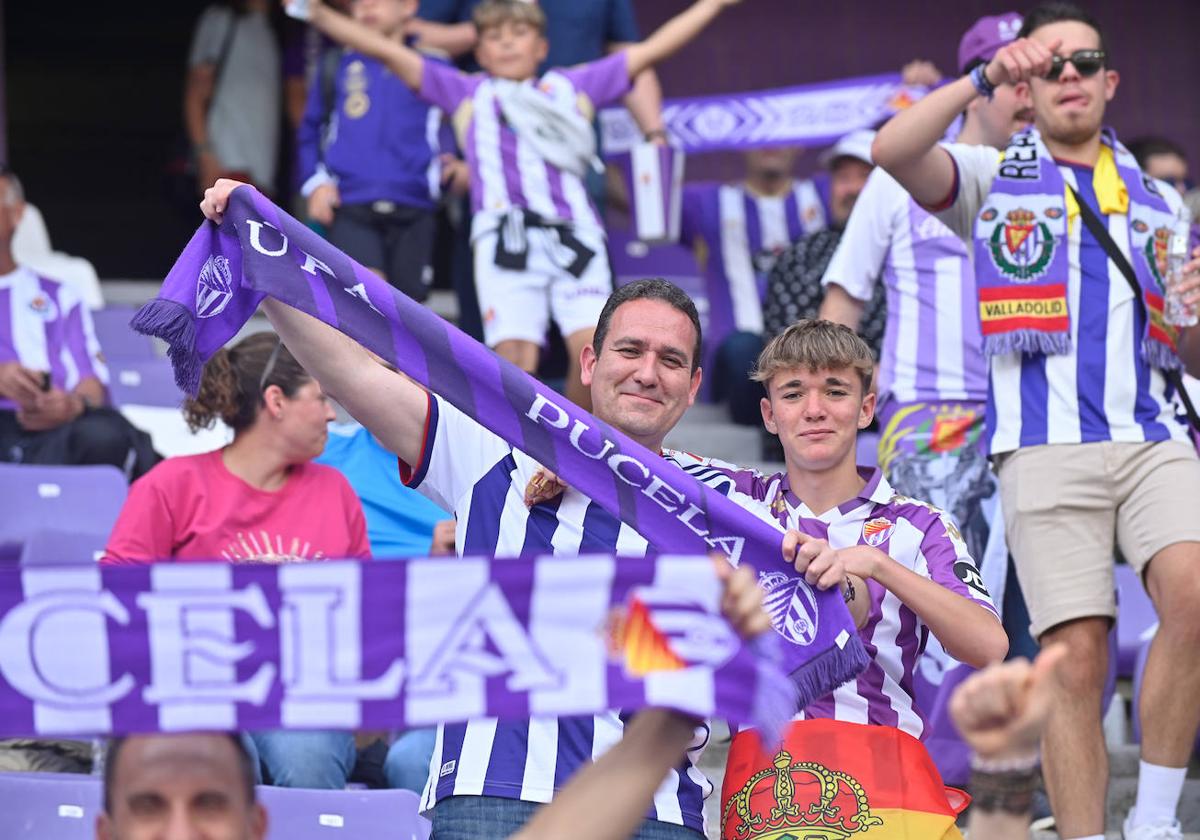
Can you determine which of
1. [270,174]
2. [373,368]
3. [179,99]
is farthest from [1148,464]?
[179,99]

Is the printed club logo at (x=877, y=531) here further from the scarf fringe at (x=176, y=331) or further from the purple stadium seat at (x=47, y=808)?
the purple stadium seat at (x=47, y=808)

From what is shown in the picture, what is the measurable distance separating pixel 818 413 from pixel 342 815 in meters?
1.29

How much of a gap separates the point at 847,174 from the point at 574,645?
460 cm

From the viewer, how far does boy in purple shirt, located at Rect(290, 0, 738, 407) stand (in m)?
6.63

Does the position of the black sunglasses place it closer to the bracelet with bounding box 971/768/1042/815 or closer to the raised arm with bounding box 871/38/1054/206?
the raised arm with bounding box 871/38/1054/206

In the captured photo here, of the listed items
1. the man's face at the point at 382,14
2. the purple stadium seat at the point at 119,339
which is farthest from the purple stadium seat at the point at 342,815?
the purple stadium seat at the point at 119,339

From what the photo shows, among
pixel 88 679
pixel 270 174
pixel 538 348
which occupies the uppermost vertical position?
pixel 270 174

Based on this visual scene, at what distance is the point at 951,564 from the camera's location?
12.4ft

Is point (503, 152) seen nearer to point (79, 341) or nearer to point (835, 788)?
point (79, 341)

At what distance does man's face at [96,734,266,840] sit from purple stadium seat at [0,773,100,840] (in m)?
1.62

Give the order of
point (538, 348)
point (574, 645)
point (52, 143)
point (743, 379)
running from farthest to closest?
point (52, 143)
point (743, 379)
point (538, 348)
point (574, 645)

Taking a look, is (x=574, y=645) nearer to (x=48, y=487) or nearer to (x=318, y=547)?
(x=318, y=547)

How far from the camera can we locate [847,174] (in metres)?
6.93

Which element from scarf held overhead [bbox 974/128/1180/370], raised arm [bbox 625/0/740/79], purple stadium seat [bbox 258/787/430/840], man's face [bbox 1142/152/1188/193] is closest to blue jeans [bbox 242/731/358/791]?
purple stadium seat [bbox 258/787/430/840]
